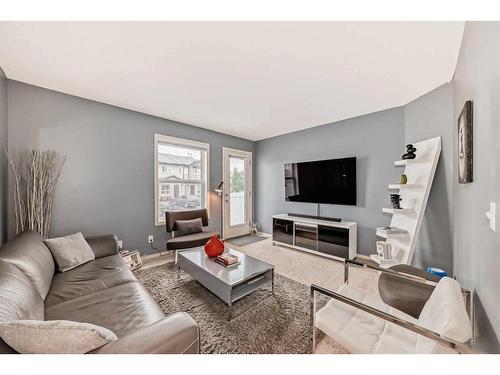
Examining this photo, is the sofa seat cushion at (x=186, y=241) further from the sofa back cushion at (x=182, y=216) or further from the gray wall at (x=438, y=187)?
the gray wall at (x=438, y=187)

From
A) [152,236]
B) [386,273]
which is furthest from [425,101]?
[152,236]

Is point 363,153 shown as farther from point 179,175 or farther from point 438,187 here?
point 179,175

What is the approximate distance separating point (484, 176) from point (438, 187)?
1.65 m

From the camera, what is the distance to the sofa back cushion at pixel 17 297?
0.95 metres

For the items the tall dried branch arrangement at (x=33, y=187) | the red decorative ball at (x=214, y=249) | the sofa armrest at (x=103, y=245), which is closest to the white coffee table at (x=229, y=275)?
the red decorative ball at (x=214, y=249)

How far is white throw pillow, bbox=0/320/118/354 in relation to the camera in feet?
2.50

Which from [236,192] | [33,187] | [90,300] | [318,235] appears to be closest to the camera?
[90,300]

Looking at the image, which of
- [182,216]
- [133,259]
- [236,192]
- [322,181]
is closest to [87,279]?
[133,259]

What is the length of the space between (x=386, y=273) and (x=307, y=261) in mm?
1639

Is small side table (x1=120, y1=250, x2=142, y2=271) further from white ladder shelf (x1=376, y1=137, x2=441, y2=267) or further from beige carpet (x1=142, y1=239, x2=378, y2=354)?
white ladder shelf (x1=376, y1=137, x2=441, y2=267)

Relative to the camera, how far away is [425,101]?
2.48 meters

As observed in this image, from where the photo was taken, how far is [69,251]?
198cm

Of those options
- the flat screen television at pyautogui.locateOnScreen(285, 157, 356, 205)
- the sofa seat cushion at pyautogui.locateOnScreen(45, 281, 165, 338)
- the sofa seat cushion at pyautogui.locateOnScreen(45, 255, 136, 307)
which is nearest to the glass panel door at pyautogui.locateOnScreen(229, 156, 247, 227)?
the flat screen television at pyautogui.locateOnScreen(285, 157, 356, 205)

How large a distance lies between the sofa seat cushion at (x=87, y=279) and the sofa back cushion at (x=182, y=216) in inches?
47.7
